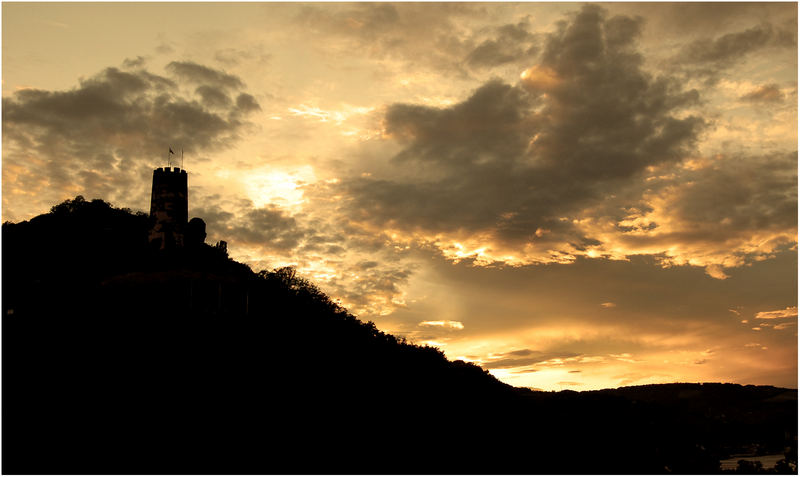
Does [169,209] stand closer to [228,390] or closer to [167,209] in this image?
[167,209]

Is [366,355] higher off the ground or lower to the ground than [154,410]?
higher

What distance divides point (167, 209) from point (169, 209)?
141 millimetres

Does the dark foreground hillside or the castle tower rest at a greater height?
the castle tower

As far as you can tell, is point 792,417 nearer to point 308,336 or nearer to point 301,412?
point 308,336

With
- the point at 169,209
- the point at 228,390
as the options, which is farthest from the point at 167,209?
the point at 228,390

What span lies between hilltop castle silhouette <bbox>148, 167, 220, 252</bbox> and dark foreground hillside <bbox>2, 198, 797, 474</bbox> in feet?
5.12

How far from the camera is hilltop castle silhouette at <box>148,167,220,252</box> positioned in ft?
147

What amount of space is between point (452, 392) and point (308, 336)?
12616 mm

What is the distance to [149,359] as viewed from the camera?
2689 centimetres

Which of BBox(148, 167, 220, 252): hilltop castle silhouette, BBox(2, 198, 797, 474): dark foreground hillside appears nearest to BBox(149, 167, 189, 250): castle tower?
BBox(148, 167, 220, 252): hilltop castle silhouette

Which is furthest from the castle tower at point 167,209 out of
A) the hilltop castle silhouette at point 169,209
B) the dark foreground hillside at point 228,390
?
the dark foreground hillside at point 228,390

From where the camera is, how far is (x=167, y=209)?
45344 millimetres

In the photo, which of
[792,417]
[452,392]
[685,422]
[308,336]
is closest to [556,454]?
[452,392]

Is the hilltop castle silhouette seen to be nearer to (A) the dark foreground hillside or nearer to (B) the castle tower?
(B) the castle tower
